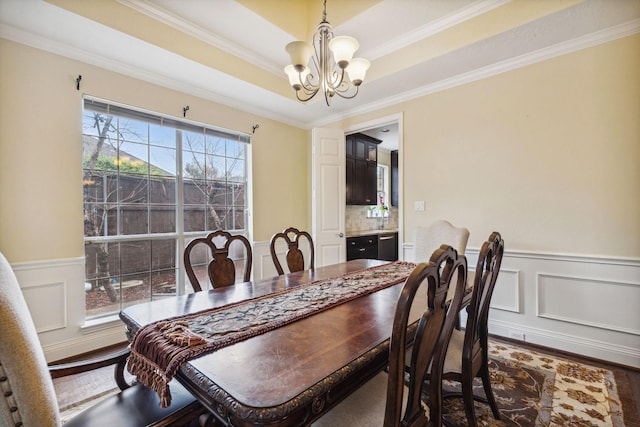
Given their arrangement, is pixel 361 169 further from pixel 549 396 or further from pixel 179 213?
pixel 549 396

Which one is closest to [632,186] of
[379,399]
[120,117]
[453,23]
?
[453,23]

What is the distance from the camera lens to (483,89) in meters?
2.83

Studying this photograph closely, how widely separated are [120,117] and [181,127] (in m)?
0.54

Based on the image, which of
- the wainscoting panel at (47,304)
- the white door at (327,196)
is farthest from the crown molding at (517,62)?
the wainscoting panel at (47,304)

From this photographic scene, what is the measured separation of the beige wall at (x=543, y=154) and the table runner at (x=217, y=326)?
1.66 meters

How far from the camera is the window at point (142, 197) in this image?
8.45 ft

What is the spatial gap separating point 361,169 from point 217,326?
4.30m

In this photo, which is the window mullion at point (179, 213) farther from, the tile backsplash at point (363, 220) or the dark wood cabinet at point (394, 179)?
the dark wood cabinet at point (394, 179)

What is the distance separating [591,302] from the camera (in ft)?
7.51

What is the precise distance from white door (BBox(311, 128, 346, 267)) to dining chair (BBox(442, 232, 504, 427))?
87.9 inches

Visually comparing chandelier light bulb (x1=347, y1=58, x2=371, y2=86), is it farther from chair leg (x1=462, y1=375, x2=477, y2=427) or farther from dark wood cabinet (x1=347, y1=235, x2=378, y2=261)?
dark wood cabinet (x1=347, y1=235, x2=378, y2=261)

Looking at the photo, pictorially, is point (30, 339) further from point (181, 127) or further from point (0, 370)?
point (181, 127)

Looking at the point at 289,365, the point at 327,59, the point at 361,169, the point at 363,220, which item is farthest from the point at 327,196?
the point at 289,365

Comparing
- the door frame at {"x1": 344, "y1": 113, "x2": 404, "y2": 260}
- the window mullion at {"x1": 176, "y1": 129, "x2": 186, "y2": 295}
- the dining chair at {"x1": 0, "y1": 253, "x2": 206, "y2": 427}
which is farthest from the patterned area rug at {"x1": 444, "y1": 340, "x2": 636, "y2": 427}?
the window mullion at {"x1": 176, "y1": 129, "x2": 186, "y2": 295}
